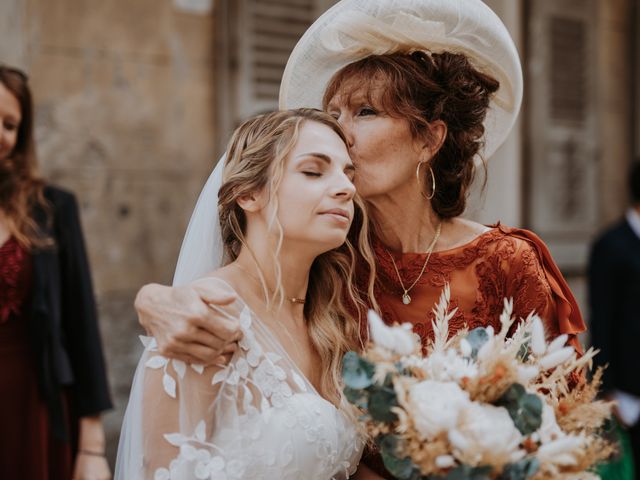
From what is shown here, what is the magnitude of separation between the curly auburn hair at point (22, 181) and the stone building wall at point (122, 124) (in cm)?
102

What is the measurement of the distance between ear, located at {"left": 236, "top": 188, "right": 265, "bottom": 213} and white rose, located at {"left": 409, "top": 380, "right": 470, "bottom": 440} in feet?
2.62

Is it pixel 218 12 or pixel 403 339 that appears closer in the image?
pixel 403 339

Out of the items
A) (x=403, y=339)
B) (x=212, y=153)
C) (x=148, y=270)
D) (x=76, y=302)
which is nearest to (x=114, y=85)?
(x=212, y=153)

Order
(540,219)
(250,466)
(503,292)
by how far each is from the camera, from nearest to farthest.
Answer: (250,466) → (503,292) → (540,219)

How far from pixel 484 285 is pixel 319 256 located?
0.52 metres

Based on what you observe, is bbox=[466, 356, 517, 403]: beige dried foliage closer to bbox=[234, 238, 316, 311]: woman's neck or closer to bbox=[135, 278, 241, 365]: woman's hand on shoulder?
bbox=[135, 278, 241, 365]: woman's hand on shoulder

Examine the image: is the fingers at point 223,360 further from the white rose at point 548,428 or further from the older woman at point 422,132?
the white rose at point 548,428

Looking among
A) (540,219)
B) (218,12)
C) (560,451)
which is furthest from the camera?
(540,219)

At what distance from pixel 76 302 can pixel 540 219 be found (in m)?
4.13

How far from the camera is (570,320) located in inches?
109

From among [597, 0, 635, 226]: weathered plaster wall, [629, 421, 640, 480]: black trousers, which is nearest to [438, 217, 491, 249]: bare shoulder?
[629, 421, 640, 480]: black trousers

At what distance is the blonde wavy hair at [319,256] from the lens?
244cm

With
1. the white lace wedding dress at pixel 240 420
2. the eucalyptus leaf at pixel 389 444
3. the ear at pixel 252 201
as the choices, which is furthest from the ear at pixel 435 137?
the eucalyptus leaf at pixel 389 444

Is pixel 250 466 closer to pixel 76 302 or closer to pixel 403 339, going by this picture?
pixel 403 339
